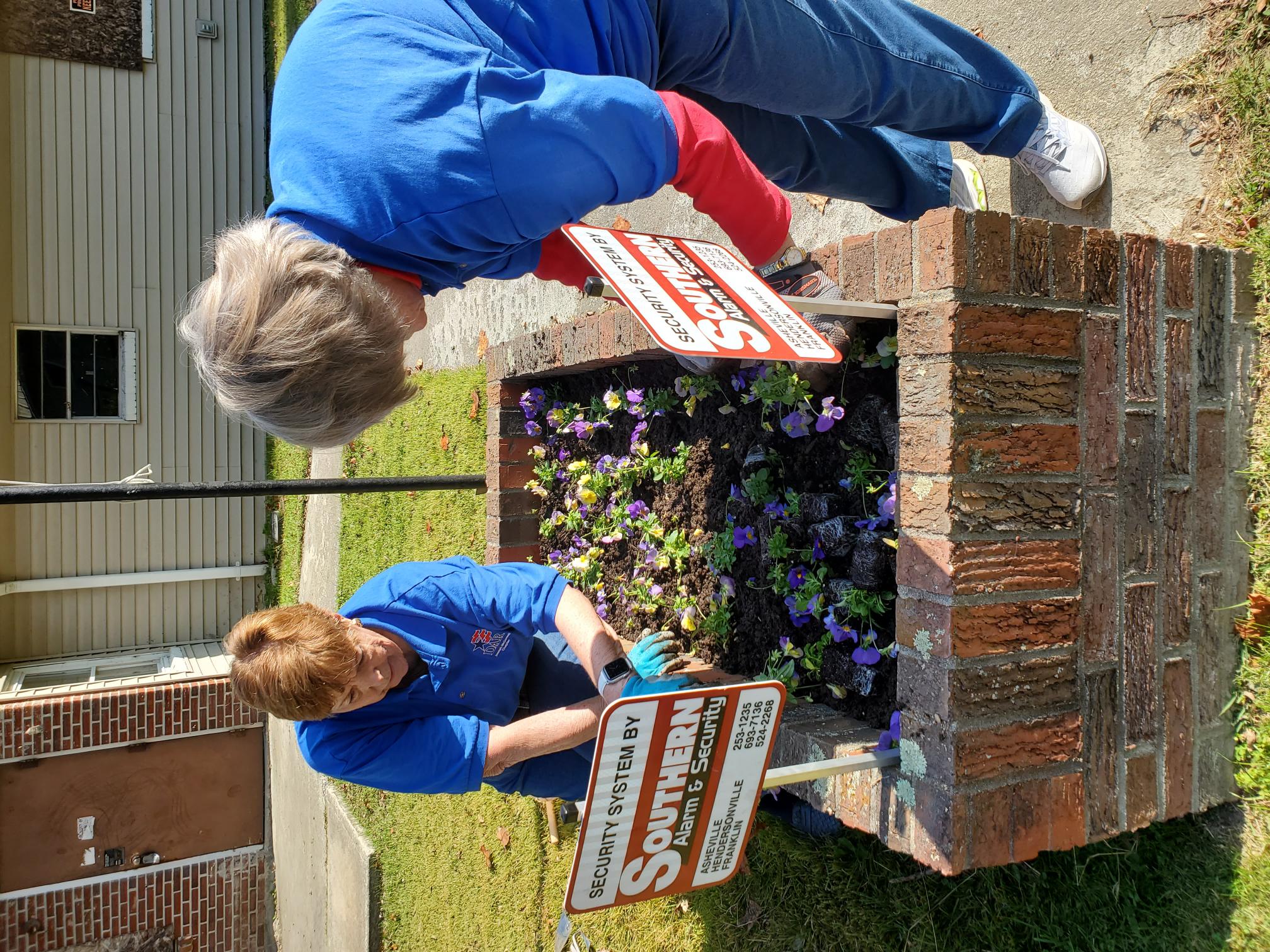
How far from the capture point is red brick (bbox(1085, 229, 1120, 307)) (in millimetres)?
1774

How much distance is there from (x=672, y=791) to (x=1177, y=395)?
1.39 m

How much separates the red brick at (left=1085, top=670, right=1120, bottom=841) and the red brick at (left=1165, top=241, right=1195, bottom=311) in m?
0.82

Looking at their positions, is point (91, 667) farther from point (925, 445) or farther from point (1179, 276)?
point (1179, 276)

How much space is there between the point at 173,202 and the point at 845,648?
28.7 ft

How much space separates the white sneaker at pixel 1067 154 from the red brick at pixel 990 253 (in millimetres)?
806

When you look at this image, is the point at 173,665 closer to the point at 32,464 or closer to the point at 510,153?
the point at 32,464

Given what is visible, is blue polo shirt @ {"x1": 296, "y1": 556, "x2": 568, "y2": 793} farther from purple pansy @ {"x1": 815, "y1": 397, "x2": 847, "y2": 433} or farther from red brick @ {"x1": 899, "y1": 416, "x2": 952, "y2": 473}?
red brick @ {"x1": 899, "y1": 416, "x2": 952, "y2": 473}

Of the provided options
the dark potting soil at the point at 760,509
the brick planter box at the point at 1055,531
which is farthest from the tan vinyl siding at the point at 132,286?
the brick planter box at the point at 1055,531

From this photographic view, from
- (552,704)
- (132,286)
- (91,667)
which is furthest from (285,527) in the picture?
(552,704)

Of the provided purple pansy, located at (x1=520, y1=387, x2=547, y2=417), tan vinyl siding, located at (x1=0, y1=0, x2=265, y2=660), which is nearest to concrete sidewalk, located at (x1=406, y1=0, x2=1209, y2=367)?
purple pansy, located at (x1=520, y1=387, x2=547, y2=417)

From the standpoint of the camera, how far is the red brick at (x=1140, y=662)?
1.84 m

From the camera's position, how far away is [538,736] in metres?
2.25

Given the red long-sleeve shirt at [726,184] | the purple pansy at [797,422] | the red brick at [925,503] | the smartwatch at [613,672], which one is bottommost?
the smartwatch at [613,672]

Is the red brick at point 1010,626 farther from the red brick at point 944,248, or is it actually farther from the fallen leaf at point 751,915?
the fallen leaf at point 751,915
